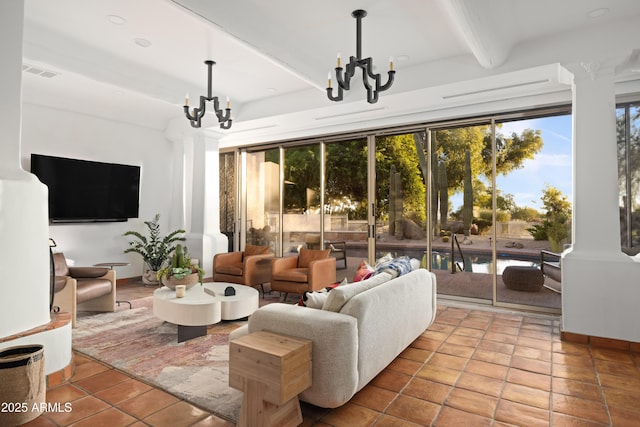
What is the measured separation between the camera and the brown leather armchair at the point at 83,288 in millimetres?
3889

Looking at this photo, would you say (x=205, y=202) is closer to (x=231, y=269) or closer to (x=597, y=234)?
(x=231, y=269)

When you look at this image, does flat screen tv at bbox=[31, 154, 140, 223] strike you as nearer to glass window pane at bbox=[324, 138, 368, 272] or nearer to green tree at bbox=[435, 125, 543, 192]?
glass window pane at bbox=[324, 138, 368, 272]

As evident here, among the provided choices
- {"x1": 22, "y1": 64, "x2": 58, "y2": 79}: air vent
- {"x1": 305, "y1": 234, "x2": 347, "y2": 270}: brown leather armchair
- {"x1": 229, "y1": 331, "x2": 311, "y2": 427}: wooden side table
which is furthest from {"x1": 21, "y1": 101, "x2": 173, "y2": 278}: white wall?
{"x1": 229, "y1": 331, "x2": 311, "y2": 427}: wooden side table

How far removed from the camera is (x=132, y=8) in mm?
3197

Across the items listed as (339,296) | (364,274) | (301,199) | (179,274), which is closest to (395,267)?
(364,274)

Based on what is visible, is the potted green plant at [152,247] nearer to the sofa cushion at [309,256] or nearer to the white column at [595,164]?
the sofa cushion at [309,256]

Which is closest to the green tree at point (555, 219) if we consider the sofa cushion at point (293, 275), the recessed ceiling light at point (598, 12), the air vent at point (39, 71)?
the recessed ceiling light at point (598, 12)

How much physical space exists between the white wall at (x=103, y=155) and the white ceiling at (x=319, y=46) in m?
0.46

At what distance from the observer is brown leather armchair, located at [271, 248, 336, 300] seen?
5.01 m

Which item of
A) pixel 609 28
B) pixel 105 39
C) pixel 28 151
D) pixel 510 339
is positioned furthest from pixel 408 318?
pixel 28 151

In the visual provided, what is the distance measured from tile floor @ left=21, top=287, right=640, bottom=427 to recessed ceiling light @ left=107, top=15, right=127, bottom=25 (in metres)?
2.95

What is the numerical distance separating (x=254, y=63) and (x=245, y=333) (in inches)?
125

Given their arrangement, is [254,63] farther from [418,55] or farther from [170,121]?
[170,121]

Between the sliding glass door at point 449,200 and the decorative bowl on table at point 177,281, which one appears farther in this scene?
the sliding glass door at point 449,200
